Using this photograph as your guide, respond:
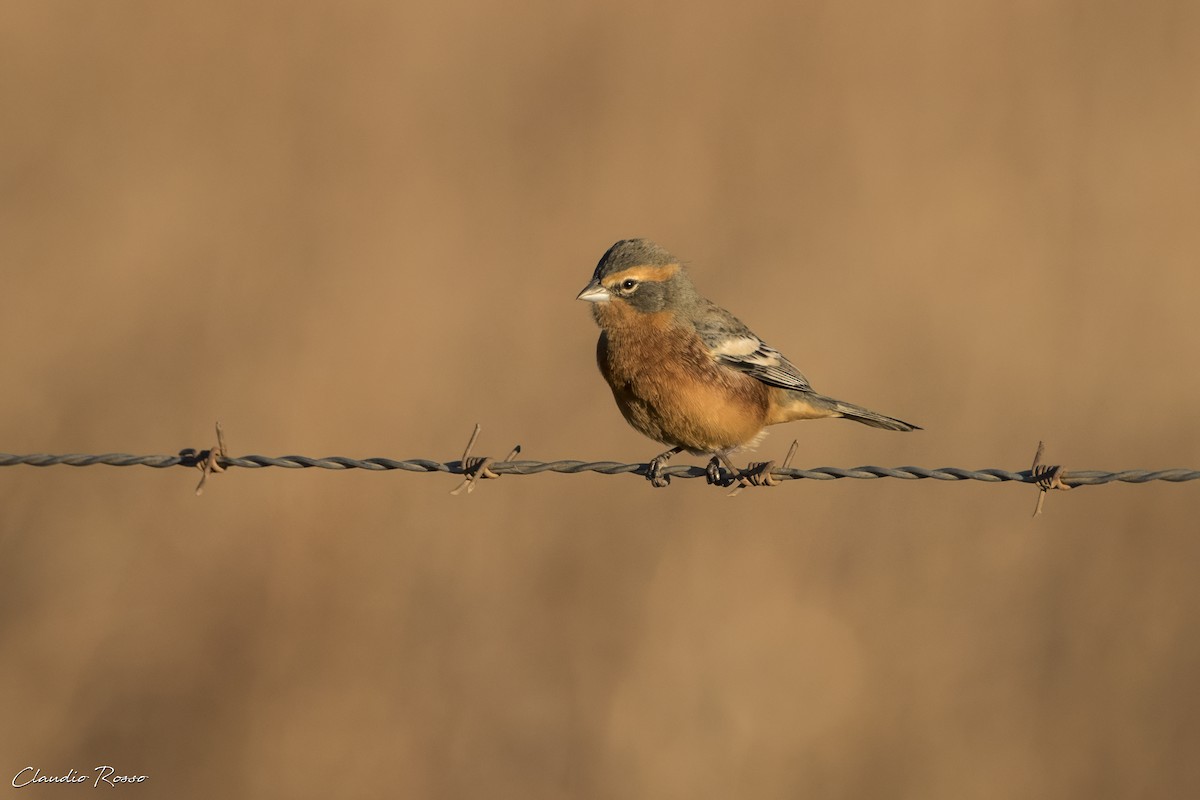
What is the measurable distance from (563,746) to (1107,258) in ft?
21.3

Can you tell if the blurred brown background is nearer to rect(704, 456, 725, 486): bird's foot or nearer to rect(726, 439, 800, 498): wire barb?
rect(704, 456, 725, 486): bird's foot

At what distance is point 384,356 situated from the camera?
11.0 meters

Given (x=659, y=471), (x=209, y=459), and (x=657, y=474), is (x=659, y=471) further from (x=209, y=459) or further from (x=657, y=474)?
(x=209, y=459)

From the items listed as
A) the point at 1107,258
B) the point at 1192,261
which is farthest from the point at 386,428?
the point at 1192,261

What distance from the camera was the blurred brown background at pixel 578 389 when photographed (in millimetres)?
8867

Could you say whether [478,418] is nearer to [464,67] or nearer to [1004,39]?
[464,67]

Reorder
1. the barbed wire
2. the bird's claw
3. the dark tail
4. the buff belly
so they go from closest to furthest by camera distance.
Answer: the barbed wire, the bird's claw, the buff belly, the dark tail

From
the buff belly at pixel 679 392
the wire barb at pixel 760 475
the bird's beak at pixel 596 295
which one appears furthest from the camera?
the bird's beak at pixel 596 295

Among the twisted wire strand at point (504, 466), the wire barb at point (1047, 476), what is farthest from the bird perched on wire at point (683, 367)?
the wire barb at point (1047, 476)

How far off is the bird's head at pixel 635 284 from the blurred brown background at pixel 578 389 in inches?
87.4

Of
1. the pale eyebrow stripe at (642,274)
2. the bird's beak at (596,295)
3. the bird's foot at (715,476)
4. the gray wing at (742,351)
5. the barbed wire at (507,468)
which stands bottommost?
the barbed wire at (507,468)

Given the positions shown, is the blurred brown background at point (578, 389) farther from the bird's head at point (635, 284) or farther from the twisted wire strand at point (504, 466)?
the twisted wire strand at point (504, 466)

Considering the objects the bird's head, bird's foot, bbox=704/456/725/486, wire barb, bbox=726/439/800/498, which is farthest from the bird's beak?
wire barb, bbox=726/439/800/498

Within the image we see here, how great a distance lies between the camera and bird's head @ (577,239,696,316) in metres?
8.10
